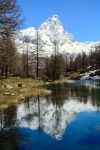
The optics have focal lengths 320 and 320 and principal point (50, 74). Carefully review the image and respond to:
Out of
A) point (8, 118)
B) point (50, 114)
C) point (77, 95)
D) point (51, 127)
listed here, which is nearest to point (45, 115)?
point (50, 114)

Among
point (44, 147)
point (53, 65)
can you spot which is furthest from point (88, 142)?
point (53, 65)

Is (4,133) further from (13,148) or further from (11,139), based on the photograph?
(13,148)

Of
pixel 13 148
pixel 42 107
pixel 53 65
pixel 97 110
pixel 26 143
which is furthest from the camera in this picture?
pixel 53 65

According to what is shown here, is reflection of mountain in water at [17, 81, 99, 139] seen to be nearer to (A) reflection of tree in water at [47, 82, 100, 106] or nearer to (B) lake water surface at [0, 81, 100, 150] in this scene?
(B) lake water surface at [0, 81, 100, 150]

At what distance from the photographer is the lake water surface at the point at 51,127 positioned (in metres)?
21.1

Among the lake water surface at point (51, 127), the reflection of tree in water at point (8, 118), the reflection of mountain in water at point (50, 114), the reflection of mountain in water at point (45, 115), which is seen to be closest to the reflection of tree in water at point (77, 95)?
the reflection of mountain in water at point (50, 114)

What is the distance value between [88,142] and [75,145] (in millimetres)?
1158

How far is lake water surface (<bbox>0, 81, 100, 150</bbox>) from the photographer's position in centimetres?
2108

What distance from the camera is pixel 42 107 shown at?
39.8 meters

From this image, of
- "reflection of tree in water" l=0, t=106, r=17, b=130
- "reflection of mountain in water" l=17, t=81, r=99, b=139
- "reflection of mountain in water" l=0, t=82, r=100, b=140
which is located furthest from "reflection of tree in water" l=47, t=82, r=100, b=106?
"reflection of tree in water" l=0, t=106, r=17, b=130

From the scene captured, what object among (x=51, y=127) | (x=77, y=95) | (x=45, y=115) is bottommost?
(x=51, y=127)

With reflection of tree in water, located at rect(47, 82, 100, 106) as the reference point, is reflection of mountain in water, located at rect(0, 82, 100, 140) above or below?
below

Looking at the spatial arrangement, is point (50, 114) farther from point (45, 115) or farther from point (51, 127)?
point (51, 127)

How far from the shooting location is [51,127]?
88.8 ft
